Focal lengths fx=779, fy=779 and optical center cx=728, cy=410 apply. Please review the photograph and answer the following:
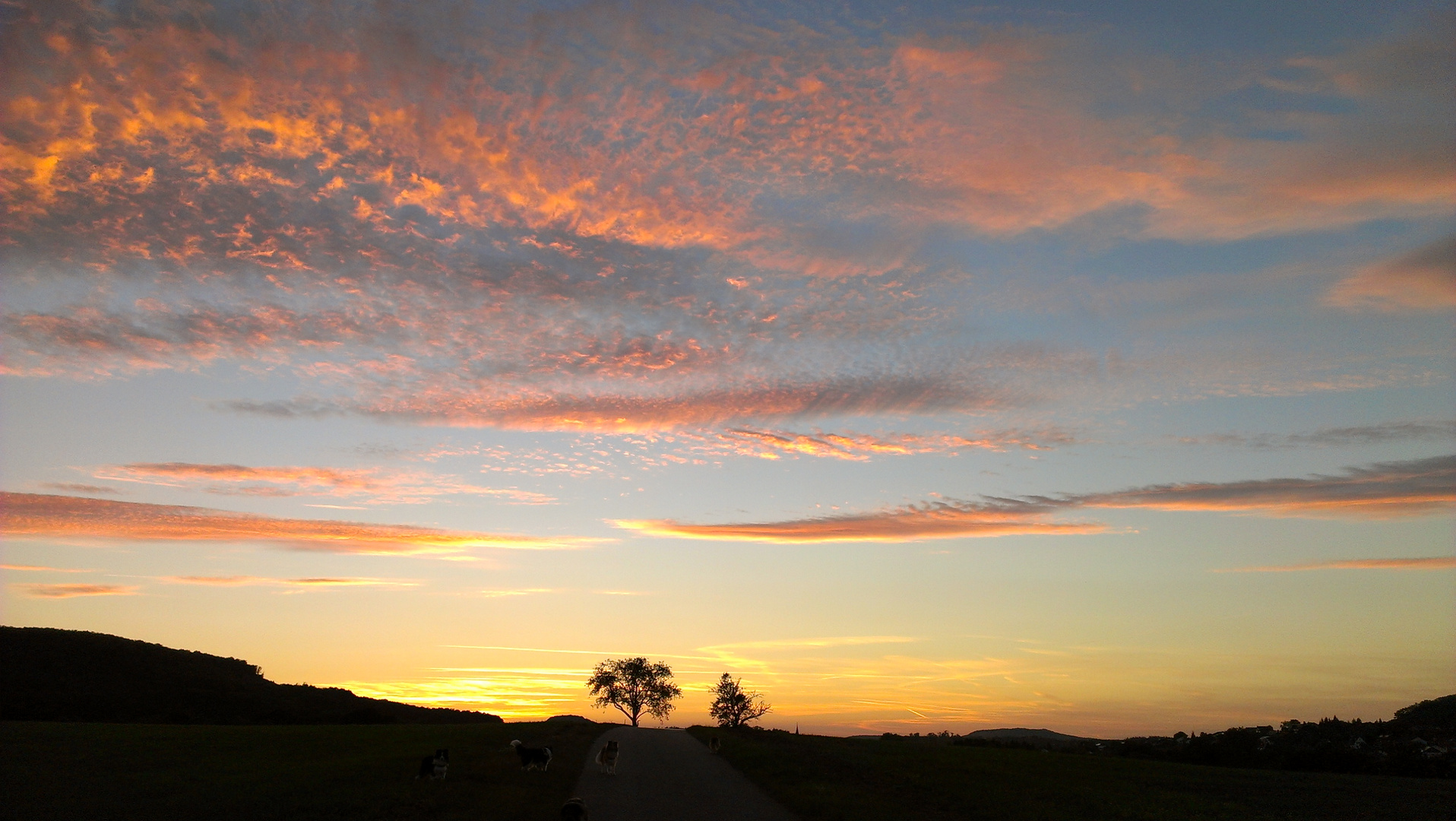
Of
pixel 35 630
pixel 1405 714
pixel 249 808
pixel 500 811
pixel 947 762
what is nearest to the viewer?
pixel 500 811

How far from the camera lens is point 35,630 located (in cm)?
9731

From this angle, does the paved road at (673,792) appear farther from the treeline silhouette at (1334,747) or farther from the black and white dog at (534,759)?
the treeline silhouette at (1334,747)

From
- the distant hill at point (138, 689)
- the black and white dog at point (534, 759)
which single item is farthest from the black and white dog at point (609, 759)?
the distant hill at point (138, 689)

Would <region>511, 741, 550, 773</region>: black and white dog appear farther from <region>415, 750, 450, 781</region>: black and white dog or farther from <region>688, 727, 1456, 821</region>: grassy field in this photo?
<region>688, 727, 1456, 821</region>: grassy field

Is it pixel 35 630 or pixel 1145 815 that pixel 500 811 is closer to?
pixel 1145 815

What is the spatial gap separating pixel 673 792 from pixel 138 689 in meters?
89.3

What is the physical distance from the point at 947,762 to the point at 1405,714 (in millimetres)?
59848

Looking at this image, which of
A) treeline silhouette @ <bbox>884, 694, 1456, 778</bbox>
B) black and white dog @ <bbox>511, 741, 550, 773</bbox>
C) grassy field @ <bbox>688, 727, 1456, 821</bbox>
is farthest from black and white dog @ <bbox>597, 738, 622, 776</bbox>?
treeline silhouette @ <bbox>884, 694, 1456, 778</bbox>

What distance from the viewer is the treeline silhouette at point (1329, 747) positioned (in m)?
44.7

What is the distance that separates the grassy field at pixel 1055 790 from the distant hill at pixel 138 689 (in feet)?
220

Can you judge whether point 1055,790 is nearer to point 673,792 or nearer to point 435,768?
point 673,792

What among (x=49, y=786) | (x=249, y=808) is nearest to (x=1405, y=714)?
(x=249, y=808)

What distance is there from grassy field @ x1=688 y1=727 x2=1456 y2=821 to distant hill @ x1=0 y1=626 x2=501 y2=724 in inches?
2635

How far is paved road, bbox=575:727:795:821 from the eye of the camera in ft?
61.6
